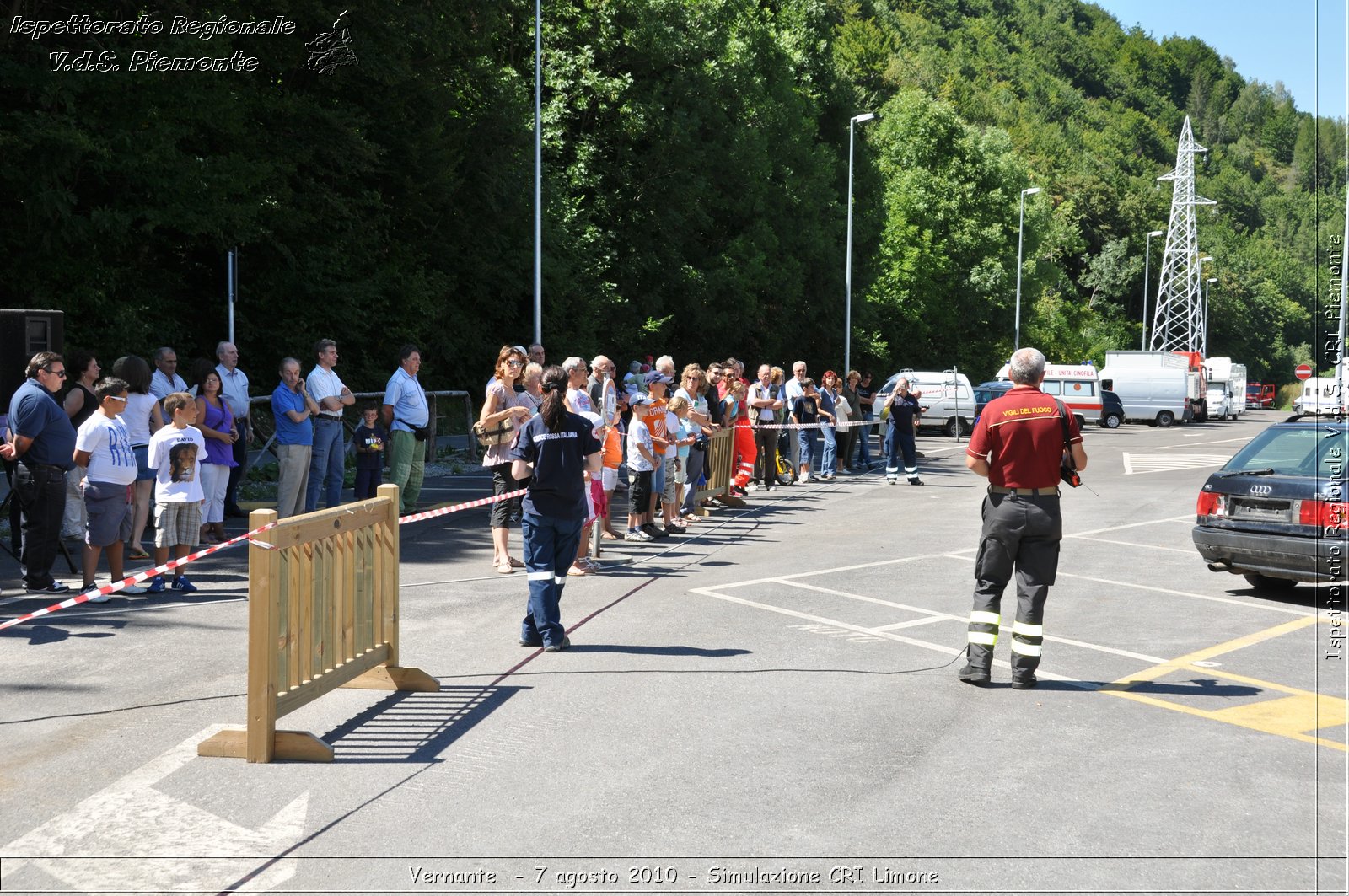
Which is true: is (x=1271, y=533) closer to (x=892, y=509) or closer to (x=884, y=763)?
(x=884, y=763)

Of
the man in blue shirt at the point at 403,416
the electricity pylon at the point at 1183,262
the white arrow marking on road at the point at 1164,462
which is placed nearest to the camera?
the man in blue shirt at the point at 403,416

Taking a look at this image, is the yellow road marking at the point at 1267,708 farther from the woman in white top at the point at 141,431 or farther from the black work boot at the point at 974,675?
the woman in white top at the point at 141,431

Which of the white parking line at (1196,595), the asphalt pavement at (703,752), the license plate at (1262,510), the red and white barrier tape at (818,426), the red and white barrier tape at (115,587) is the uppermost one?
the red and white barrier tape at (818,426)

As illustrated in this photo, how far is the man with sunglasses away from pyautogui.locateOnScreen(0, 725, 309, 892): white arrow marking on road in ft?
17.3

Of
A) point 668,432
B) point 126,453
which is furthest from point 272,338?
point 126,453

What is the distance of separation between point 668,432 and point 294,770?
9.34m

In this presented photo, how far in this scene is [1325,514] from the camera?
1077 centimetres

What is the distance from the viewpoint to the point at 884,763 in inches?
252

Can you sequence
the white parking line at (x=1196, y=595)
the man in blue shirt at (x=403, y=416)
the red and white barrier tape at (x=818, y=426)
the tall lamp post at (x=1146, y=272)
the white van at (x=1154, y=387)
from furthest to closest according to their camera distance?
the tall lamp post at (x=1146, y=272) → the white van at (x=1154, y=387) → the red and white barrier tape at (x=818, y=426) → the man in blue shirt at (x=403, y=416) → the white parking line at (x=1196, y=595)

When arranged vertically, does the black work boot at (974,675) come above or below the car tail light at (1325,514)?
below

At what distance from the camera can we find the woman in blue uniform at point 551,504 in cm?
895

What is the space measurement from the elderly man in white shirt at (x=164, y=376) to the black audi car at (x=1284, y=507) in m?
10.0

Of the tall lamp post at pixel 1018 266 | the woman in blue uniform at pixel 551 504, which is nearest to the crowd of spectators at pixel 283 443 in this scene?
the woman in blue uniform at pixel 551 504

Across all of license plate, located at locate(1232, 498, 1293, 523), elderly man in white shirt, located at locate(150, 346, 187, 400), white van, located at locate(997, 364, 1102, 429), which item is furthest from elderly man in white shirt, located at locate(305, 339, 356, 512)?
white van, located at locate(997, 364, 1102, 429)
